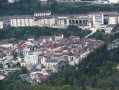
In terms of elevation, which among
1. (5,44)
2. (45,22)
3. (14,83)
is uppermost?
(14,83)

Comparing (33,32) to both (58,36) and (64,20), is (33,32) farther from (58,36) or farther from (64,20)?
(64,20)

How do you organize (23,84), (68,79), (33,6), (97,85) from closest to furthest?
1. (97,85)
2. (68,79)
3. (23,84)
4. (33,6)

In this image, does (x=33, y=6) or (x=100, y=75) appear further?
(x=33, y=6)

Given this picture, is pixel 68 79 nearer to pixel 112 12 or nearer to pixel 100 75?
→ pixel 100 75

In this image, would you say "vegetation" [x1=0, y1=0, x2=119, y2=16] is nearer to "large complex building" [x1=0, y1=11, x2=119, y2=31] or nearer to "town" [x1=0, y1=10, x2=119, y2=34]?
"town" [x1=0, y1=10, x2=119, y2=34]

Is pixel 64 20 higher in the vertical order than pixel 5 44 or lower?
higher

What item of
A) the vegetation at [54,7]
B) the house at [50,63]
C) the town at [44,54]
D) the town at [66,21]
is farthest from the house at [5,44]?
the vegetation at [54,7]

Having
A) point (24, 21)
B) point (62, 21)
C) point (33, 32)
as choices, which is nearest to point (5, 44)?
point (33, 32)

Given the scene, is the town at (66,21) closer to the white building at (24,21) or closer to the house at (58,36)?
the white building at (24,21)

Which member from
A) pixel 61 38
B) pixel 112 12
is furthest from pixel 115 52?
pixel 112 12
